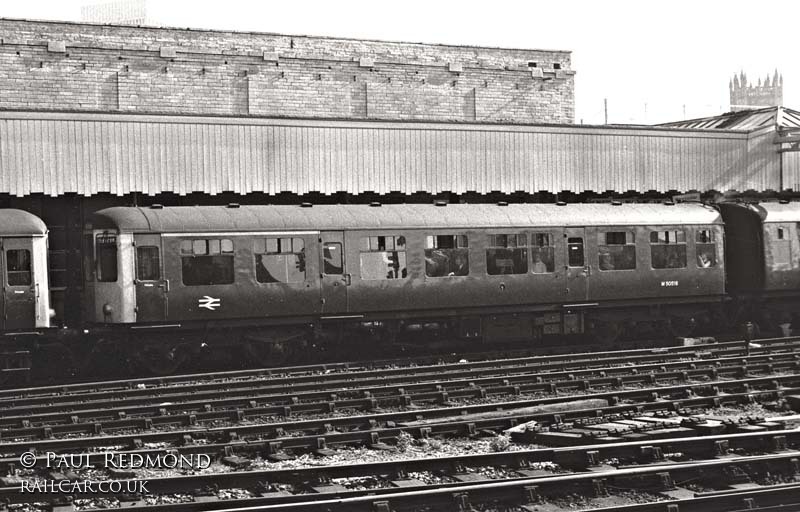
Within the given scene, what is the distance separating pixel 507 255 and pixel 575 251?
5.51 ft

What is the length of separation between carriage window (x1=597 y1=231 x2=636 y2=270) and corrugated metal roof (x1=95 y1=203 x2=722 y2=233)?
0.92ft

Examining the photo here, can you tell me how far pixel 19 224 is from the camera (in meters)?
19.4

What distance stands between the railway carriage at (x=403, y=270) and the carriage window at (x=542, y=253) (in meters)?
0.03

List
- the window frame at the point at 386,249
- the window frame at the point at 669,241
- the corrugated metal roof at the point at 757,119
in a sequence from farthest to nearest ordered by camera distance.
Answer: the corrugated metal roof at the point at 757,119, the window frame at the point at 669,241, the window frame at the point at 386,249

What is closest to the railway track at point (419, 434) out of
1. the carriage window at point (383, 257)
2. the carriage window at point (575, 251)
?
the carriage window at point (383, 257)

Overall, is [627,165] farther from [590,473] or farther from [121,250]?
[590,473]

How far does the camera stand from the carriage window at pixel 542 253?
2309 cm

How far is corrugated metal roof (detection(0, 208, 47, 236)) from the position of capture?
19250 millimetres

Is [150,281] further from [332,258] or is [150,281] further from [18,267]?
[332,258]

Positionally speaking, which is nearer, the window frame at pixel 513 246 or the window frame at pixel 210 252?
the window frame at pixel 210 252

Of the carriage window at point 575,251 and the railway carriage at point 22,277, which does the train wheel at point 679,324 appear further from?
the railway carriage at point 22,277

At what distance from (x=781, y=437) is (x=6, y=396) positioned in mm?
11996

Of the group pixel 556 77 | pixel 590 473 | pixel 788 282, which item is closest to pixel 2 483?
pixel 590 473

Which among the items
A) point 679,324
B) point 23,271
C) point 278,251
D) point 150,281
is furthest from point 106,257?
point 679,324
